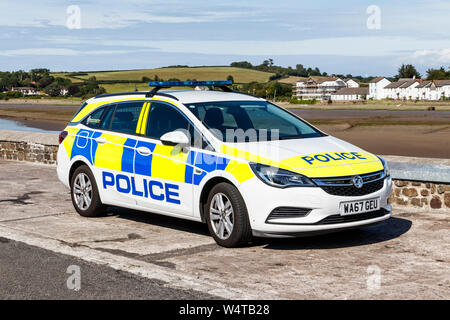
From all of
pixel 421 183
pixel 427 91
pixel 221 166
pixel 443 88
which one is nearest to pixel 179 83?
pixel 221 166

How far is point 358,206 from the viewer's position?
23.5 ft

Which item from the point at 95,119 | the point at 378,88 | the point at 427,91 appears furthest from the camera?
the point at 378,88

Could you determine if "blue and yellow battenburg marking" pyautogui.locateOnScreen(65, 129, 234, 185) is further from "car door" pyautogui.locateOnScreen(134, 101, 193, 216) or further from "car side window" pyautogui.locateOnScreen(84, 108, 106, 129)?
"car side window" pyautogui.locateOnScreen(84, 108, 106, 129)

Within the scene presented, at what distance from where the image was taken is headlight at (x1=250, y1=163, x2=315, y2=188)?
22.8 feet

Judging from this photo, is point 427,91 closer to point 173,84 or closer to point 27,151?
point 27,151

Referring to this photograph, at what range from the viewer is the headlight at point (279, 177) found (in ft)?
22.8

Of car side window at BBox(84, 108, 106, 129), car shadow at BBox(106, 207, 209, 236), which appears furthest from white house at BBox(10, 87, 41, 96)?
car side window at BBox(84, 108, 106, 129)

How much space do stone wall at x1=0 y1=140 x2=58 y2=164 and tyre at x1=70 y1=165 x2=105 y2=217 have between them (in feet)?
20.3

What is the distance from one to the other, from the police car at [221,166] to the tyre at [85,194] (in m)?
0.02

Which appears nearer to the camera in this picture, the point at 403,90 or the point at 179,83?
the point at 179,83

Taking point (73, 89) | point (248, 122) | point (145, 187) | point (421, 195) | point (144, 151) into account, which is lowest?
point (421, 195)

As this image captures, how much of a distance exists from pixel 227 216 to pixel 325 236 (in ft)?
4.53

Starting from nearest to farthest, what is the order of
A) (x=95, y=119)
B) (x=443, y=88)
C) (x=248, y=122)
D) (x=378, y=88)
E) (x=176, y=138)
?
(x=176, y=138) → (x=248, y=122) → (x=95, y=119) → (x=443, y=88) → (x=378, y=88)
